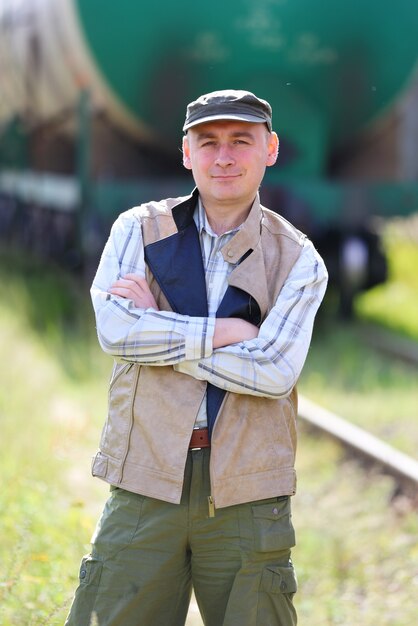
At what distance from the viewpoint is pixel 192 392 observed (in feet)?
8.26

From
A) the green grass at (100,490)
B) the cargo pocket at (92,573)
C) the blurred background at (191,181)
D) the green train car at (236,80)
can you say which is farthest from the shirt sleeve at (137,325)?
the green train car at (236,80)

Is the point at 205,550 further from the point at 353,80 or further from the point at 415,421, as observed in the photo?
the point at 353,80

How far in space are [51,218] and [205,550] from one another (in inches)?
356

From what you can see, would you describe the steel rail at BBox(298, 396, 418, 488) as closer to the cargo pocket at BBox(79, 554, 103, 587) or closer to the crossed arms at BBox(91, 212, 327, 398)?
the crossed arms at BBox(91, 212, 327, 398)

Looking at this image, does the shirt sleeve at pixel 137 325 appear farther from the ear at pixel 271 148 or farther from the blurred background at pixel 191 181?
the blurred background at pixel 191 181

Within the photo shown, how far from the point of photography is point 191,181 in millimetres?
8695

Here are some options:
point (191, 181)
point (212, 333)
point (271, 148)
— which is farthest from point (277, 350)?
point (191, 181)

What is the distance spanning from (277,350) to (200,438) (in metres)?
0.29

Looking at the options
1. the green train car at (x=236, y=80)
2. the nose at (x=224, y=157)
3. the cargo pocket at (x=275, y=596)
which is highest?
the green train car at (x=236, y=80)

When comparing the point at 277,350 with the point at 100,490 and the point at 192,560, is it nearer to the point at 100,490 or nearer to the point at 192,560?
the point at 192,560

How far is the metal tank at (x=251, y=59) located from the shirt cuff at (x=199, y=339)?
623cm

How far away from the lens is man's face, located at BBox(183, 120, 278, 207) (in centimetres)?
254

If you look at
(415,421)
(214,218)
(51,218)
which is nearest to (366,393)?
(415,421)

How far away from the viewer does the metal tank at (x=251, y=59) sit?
8328 mm
